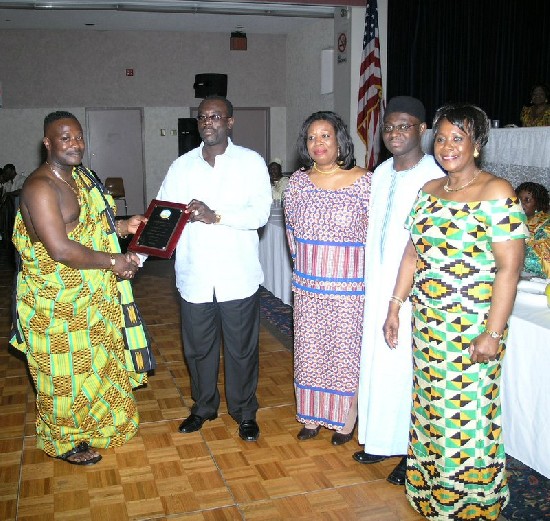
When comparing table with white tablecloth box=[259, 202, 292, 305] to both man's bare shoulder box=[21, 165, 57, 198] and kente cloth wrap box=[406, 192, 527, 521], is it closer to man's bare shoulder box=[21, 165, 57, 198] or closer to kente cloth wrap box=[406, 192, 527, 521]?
man's bare shoulder box=[21, 165, 57, 198]

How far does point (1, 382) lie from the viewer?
4203 millimetres

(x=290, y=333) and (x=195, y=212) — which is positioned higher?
(x=195, y=212)

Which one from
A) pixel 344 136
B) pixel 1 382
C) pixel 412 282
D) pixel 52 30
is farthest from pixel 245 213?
pixel 52 30

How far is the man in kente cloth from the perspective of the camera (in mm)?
2812

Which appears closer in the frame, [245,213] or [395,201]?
[395,201]

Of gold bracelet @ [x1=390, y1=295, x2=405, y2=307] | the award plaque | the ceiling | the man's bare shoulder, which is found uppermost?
the ceiling

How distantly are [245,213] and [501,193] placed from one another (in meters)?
1.30

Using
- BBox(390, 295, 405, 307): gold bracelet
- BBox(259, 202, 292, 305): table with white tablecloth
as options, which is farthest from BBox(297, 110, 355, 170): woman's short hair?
BBox(259, 202, 292, 305): table with white tablecloth

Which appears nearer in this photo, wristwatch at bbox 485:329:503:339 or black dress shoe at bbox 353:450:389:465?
wristwatch at bbox 485:329:503:339

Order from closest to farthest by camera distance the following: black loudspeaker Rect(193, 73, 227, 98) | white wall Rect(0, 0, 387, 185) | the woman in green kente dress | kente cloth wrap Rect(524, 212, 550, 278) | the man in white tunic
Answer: the woman in green kente dress
the man in white tunic
kente cloth wrap Rect(524, 212, 550, 278)
black loudspeaker Rect(193, 73, 227, 98)
white wall Rect(0, 0, 387, 185)

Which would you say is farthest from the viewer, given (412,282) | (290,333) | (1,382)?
(290,333)

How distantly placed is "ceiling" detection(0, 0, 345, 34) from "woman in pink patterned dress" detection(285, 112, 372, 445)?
6795 mm

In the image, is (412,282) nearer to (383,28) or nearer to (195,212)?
(195,212)

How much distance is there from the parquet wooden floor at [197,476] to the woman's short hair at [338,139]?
144 cm
